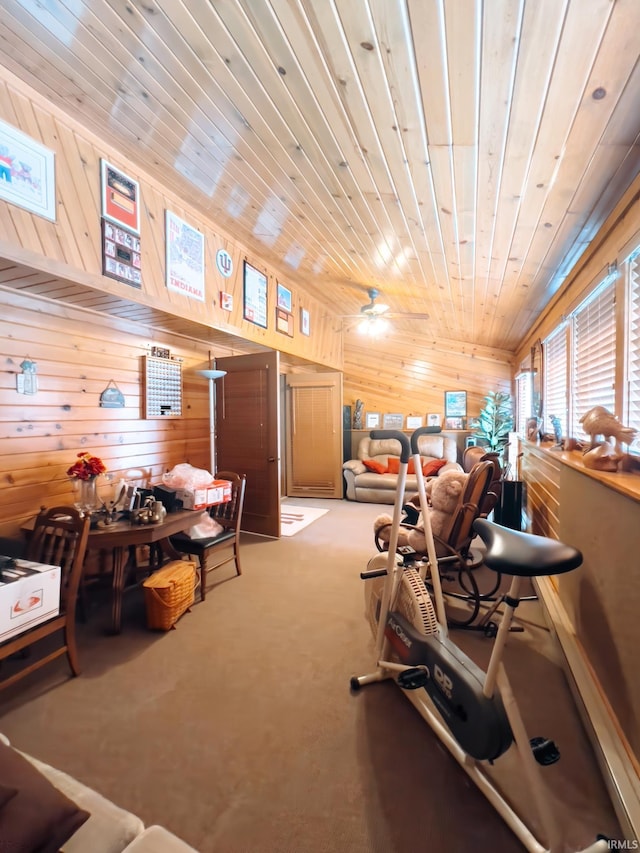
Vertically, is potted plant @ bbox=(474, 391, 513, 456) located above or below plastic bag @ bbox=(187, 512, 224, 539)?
above

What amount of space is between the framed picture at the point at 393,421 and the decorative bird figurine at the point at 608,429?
5253 mm

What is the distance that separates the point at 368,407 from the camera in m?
7.45

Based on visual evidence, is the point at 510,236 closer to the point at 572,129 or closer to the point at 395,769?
the point at 572,129

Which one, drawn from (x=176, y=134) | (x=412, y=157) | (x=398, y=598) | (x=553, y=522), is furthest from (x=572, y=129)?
(x=553, y=522)

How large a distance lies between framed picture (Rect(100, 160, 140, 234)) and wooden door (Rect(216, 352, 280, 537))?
6.03 ft

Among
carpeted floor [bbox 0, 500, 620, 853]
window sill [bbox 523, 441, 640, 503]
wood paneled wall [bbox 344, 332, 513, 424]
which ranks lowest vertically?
carpeted floor [bbox 0, 500, 620, 853]

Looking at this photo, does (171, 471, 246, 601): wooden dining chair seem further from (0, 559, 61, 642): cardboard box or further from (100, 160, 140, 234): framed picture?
(100, 160, 140, 234): framed picture

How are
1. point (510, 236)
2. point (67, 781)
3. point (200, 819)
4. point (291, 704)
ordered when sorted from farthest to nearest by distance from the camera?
point (510, 236) < point (291, 704) < point (200, 819) < point (67, 781)

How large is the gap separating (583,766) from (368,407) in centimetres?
619

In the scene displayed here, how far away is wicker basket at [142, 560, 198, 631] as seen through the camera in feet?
8.05

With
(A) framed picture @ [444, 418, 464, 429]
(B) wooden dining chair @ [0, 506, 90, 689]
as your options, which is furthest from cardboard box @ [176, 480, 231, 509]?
(A) framed picture @ [444, 418, 464, 429]

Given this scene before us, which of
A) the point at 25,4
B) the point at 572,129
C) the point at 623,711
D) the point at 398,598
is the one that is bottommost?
the point at 623,711

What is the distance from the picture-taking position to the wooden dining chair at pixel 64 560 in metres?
1.97

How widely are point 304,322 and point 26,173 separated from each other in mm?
3590
